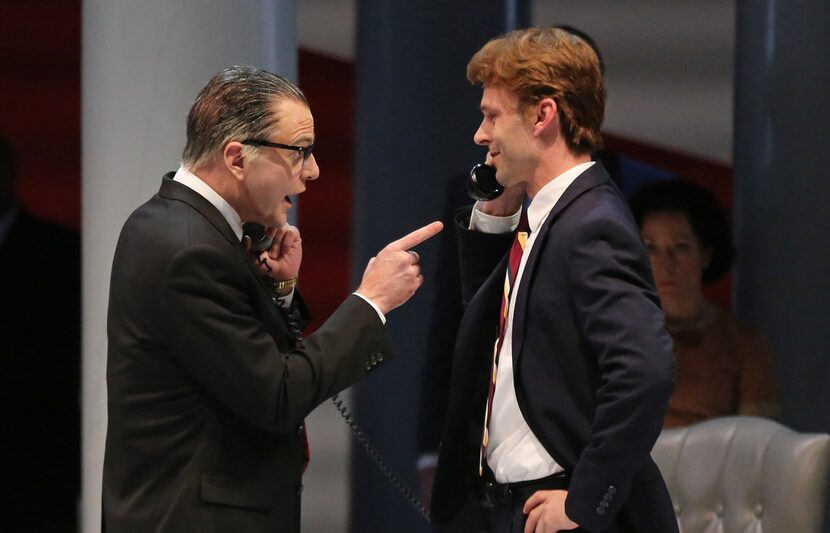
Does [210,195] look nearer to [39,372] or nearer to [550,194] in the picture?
[550,194]

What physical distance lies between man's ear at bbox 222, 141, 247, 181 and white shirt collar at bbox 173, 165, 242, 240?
0.15 feet

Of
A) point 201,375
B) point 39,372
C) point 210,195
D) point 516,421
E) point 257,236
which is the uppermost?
point 210,195

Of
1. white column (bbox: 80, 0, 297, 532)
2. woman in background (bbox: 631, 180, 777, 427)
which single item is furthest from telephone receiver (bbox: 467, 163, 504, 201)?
woman in background (bbox: 631, 180, 777, 427)

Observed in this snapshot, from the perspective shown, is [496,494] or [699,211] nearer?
[496,494]

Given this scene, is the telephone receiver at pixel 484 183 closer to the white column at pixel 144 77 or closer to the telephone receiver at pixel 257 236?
the telephone receiver at pixel 257 236

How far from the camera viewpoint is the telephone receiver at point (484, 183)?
227 centimetres

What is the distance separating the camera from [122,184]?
304cm

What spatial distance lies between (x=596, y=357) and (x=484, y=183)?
0.43 meters

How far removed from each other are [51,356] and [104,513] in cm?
270

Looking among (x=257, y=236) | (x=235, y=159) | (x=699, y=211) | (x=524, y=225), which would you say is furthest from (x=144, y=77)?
(x=699, y=211)

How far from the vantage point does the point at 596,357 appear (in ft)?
6.62

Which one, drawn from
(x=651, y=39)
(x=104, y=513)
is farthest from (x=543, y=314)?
Answer: (x=651, y=39)

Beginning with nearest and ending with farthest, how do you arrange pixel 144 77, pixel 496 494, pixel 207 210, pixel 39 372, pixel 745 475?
pixel 207 210, pixel 496 494, pixel 745 475, pixel 144 77, pixel 39 372

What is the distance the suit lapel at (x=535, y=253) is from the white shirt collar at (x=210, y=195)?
1.55 feet
